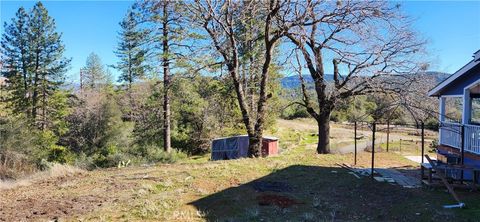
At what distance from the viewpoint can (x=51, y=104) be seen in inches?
1187

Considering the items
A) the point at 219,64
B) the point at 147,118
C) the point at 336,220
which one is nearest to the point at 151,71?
the point at 219,64

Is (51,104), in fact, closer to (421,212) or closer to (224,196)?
(224,196)

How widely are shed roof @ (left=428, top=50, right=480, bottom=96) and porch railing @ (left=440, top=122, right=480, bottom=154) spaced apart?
1.47 meters

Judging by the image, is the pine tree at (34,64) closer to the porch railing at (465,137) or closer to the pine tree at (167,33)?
Result: the pine tree at (167,33)

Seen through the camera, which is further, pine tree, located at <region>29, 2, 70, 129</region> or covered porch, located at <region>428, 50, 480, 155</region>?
pine tree, located at <region>29, 2, 70, 129</region>

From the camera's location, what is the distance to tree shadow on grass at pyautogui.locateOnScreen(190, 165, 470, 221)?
6.28 m

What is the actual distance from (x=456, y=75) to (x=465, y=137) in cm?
233

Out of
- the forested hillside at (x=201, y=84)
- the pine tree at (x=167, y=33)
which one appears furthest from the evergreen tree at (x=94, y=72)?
the pine tree at (x=167, y=33)

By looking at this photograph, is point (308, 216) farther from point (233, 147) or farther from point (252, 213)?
point (233, 147)

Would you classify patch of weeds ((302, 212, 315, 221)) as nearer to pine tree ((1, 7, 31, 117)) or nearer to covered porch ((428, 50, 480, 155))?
covered porch ((428, 50, 480, 155))

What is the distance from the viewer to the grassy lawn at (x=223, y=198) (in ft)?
20.7

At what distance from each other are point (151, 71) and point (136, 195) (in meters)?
10.9

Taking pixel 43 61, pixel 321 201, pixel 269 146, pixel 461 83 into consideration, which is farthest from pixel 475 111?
pixel 43 61

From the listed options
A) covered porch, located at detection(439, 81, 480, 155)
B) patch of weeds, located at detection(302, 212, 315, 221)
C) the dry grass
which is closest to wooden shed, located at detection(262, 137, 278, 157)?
covered porch, located at detection(439, 81, 480, 155)
